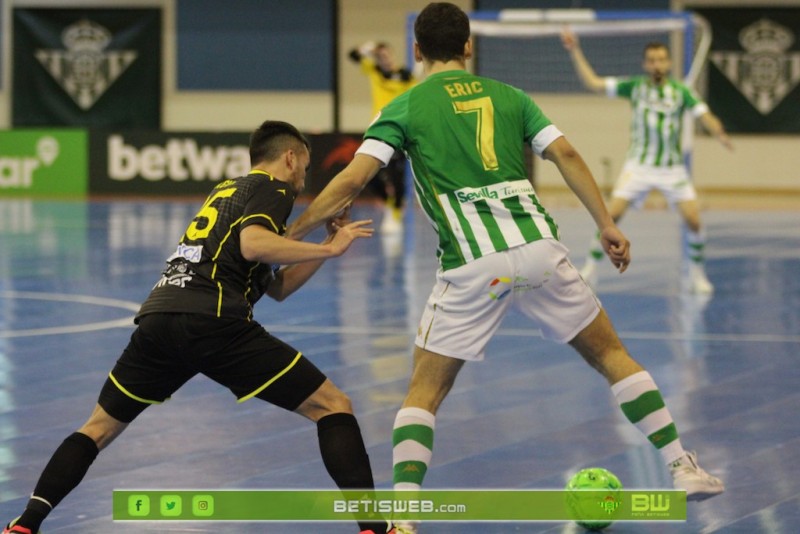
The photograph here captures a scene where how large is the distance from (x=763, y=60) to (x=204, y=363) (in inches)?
983

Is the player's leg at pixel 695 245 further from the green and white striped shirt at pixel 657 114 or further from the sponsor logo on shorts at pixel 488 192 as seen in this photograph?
the sponsor logo on shorts at pixel 488 192

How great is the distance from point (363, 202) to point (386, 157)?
19.7 m

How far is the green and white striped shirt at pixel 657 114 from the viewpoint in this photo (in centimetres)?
1345

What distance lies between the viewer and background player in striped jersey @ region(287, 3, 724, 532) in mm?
5375

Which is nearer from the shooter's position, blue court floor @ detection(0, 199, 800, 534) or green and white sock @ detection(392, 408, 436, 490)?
green and white sock @ detection(392, 408, 436, 490)

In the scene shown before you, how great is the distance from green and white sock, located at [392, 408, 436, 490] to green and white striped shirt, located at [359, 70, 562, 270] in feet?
1.90

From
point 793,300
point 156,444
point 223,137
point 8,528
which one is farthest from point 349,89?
point 8,528

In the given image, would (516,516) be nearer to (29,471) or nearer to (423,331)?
(423,331)

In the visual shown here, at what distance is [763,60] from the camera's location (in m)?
28.5

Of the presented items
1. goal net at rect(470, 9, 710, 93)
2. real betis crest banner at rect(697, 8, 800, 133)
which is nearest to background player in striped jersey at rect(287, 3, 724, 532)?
goal net at rect(470, 9, 710, 93)

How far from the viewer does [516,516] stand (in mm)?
5941

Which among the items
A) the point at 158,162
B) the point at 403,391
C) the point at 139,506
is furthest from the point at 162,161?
the point at 139,506

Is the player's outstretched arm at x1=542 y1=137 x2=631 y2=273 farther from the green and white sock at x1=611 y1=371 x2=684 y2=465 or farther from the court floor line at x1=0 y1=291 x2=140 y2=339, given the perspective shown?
the court floor line at x1=0 y1=291 x2=140 y2=339

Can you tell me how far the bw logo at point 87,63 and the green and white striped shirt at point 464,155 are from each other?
25843 millimetres
